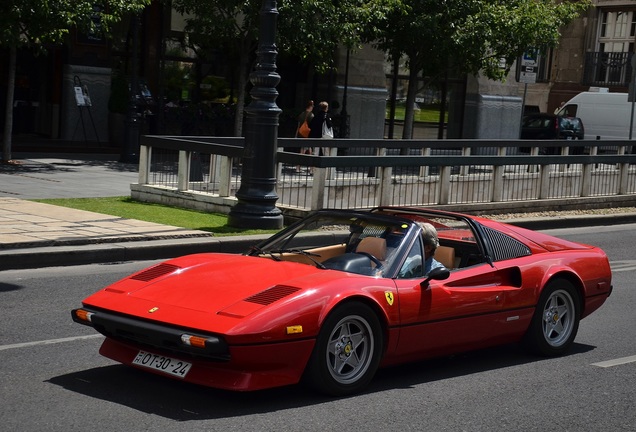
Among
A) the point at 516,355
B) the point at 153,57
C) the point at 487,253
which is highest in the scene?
the point at 153,57

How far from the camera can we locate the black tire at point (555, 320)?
845 centimetres

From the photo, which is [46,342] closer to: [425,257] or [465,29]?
[425,257]

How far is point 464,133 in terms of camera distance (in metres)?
37.9

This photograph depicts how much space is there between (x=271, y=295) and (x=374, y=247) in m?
1.21

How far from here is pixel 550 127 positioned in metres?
41.7

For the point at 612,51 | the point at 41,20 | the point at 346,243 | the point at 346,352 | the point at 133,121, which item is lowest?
the point at 346,352

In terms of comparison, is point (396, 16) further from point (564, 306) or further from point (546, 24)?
point (564, 306)

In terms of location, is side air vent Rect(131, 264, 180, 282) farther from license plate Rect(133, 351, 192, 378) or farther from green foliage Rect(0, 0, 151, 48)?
green foliage Rect(0, 0, 151, 48)

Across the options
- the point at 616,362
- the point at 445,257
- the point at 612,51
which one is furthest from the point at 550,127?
the point at 445,257

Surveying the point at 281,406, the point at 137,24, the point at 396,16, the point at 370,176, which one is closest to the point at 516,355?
the point at 281,406

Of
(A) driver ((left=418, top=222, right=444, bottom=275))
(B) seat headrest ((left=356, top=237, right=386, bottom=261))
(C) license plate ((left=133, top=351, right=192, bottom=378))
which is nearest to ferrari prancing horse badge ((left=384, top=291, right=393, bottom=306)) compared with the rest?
(B) seat headrest ((left=356, top=237, right=386, bottom=261))

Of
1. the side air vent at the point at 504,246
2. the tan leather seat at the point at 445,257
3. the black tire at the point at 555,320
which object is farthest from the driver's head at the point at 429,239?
the black tire at the point at 555,320

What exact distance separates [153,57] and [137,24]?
516 cm

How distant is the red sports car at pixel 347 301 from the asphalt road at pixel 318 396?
0.21m
